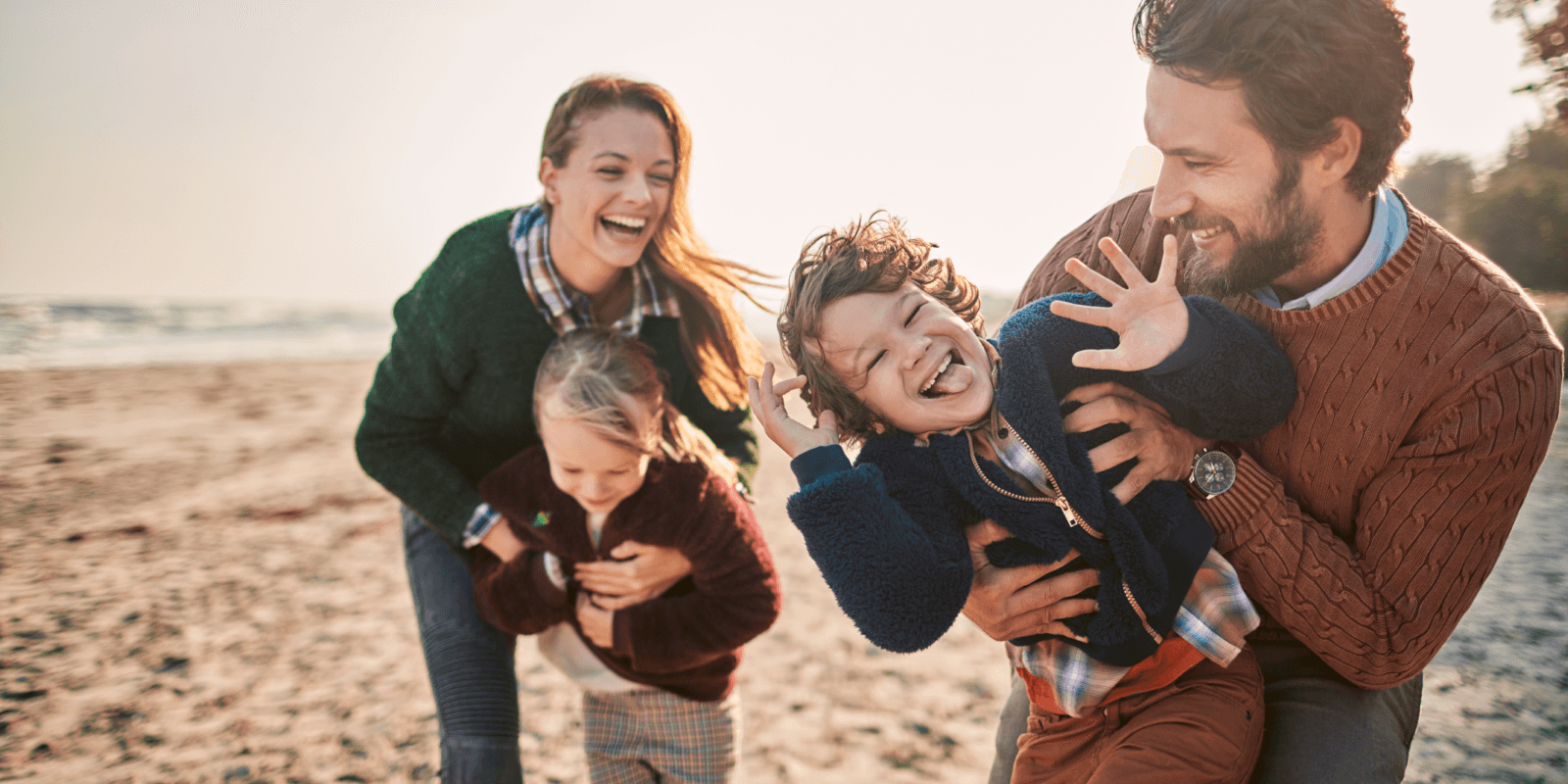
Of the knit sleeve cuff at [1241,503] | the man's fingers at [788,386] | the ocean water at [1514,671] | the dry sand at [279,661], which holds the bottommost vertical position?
the dry sand at [279,661]

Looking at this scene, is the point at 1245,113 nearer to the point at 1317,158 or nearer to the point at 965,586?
the point at 1317,158

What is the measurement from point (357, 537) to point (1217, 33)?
21.7 feet

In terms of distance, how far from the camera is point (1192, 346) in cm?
175

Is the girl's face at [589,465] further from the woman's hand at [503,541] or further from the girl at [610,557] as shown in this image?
the woman's hand at [503,541]

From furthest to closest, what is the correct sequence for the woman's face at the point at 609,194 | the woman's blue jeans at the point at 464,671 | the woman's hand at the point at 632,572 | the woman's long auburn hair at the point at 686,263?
the woman's long auburn hair at the point at 686,263 < the woman's face at the point at 609,194 < the woman's hand at the point at 632,572 < the woman's blue jeans at the point at 464,671

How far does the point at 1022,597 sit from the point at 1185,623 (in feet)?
1.08

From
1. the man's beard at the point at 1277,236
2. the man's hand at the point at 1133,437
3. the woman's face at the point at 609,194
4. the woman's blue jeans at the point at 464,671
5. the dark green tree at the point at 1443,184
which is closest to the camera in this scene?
the man's hand at the point at 1133,437

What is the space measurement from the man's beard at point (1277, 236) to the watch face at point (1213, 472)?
0.40m

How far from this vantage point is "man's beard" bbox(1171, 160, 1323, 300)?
195cm

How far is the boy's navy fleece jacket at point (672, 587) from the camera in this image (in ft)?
8.45

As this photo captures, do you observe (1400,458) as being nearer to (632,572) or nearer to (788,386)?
(788,386)

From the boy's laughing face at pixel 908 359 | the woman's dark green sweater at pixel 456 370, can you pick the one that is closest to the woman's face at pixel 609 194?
the woman's dark green sweater at pixel 456 370

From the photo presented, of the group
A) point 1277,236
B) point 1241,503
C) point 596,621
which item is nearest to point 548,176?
point 596,621

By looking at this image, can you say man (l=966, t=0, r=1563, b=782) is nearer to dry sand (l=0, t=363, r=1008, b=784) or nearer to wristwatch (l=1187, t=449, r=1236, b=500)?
wristwatch (l=1187, t=449, r=1236, b=500)
